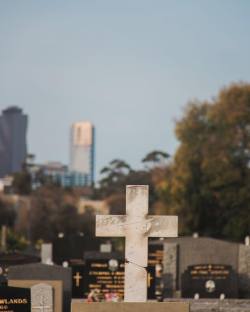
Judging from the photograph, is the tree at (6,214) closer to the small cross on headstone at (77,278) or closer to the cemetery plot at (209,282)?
the cemetery plot at (209,282)

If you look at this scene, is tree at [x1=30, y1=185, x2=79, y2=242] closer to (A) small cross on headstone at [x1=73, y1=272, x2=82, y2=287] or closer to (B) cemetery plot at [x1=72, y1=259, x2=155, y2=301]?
(A) small cross on headstone at [x1=73, y1=272, x2=82, y2=287]

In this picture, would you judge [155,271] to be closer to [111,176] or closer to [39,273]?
[39,273]

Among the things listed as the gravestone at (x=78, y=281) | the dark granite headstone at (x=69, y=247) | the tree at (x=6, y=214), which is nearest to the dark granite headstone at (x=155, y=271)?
the gravestone at (x=78, y=281)

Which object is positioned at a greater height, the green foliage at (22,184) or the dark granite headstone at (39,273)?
the green foliage at (22,184)

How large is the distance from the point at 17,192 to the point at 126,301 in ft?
276

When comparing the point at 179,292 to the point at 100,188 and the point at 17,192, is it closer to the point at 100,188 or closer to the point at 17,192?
the point at 17,192

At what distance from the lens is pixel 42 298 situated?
17.0m

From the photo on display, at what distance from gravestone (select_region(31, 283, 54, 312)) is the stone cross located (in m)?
4.73

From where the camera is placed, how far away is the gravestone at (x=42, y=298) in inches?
656

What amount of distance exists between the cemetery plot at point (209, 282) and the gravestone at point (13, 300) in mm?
11036

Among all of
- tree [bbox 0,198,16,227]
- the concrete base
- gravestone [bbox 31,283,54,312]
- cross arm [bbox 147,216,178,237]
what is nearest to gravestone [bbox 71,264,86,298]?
gravestone [bbox 31,283,54,312]

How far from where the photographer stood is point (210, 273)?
26031mm

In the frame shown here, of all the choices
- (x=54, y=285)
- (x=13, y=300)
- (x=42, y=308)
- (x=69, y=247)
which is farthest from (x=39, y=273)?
(x=69, y=247)

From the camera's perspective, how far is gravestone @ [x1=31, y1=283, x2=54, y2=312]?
16.6 m
